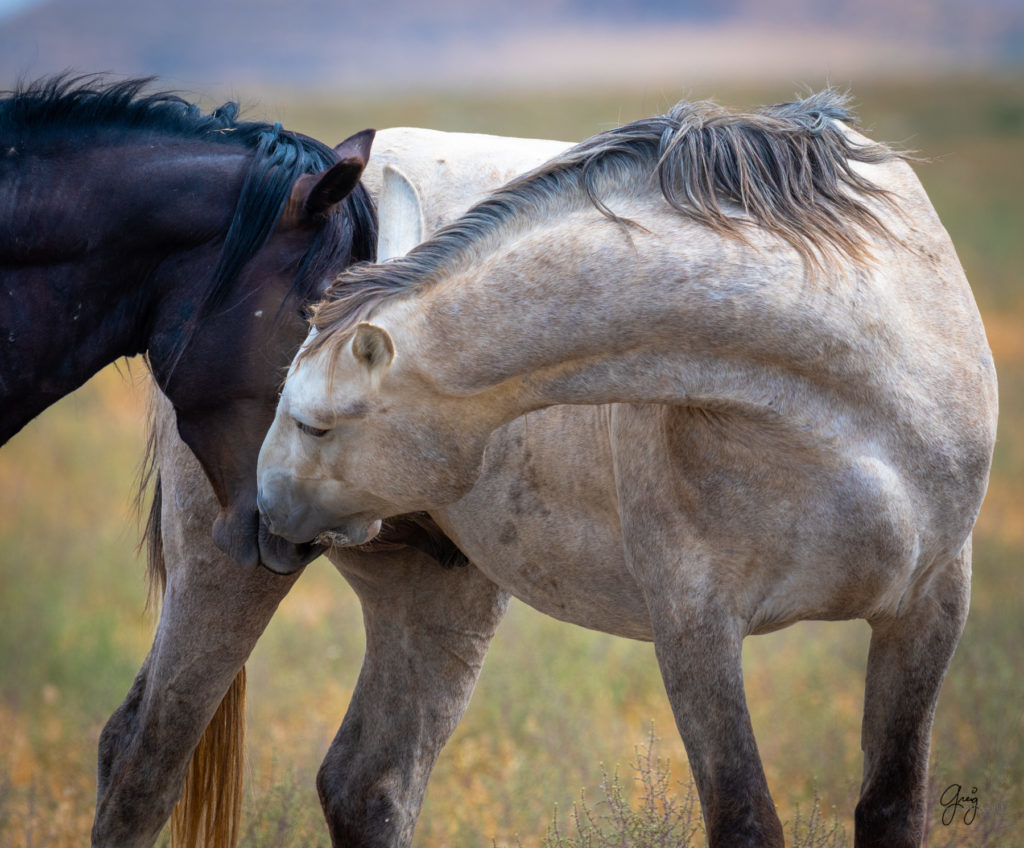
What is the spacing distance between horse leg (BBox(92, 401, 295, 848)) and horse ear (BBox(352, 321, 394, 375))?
1.09 meters

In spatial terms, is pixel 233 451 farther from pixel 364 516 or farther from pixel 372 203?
pixel 372 203

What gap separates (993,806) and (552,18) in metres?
145

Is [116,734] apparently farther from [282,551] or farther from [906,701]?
[906,701]

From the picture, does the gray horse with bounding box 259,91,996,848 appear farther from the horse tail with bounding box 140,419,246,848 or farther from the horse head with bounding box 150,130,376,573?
the horse tail with bounding box 140,419,246,848

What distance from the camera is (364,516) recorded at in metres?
2.50

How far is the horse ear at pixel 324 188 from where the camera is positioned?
2.60 m

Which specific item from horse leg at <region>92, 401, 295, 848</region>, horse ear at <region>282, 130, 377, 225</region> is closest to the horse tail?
horse leg at <region>92, 401, 295, 848</region>

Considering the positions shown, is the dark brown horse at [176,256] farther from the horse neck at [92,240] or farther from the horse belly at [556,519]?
the horse belly at [556,519]

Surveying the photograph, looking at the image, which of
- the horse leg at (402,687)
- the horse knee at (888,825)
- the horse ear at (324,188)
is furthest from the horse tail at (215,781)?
the horse knee at (888,825)

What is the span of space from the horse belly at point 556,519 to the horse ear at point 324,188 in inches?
28.2

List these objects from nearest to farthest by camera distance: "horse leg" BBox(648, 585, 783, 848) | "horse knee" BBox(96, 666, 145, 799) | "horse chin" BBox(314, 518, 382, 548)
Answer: "horse leg" BBox(648, 585, 783, 848)
"horse chin" BBox(314, 518, 382, 548)
"horse knee" BBox(96, 666, 145, 799)

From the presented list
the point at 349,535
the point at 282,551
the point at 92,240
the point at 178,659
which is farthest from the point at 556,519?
the point at 92,240

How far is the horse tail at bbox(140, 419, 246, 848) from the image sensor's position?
3535 mm

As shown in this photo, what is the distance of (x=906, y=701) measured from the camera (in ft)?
8.70
